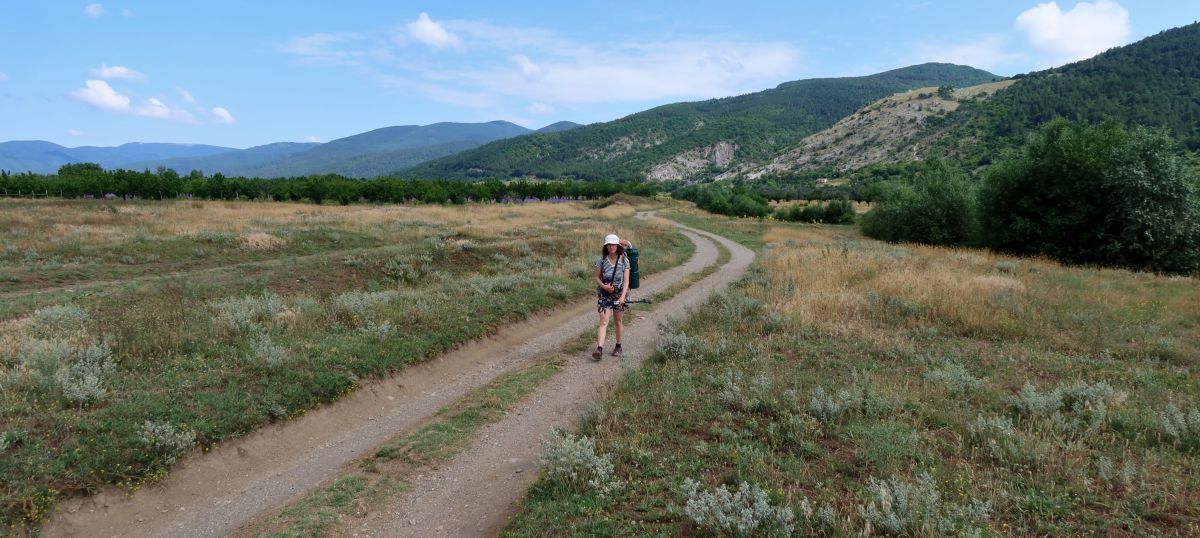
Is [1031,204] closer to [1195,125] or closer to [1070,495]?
[1070,495]

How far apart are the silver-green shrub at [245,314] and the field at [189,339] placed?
4cm

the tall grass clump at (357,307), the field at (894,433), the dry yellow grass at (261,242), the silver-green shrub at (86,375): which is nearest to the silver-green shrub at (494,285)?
the tall grass clump at (357,307)

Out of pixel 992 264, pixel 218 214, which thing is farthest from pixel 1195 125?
pixel 218 214

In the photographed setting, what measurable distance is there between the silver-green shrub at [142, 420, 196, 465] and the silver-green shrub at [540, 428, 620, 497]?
461 cm

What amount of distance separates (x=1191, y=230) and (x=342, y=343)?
36734 mm

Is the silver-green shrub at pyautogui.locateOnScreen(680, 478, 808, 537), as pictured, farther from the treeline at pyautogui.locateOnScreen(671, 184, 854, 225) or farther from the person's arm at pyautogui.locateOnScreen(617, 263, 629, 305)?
the treeline at pyautogui.locateOnScreen(671, 184, 854, 225)

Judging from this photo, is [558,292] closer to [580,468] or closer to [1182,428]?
[580,468]

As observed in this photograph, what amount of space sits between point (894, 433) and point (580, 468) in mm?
3923

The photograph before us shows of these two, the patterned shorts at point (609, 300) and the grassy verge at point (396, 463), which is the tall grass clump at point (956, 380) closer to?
the patterned shorts at point (609, 300)

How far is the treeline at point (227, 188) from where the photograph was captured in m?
67.9

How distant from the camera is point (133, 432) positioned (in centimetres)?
665

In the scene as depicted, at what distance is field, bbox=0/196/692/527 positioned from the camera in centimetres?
631

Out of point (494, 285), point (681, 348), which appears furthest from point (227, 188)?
point (681, 348)

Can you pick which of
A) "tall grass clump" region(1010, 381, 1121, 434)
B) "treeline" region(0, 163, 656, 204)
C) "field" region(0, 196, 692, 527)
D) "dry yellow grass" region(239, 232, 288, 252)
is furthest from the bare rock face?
"tall grass clump" region(1010, 381, 1121, 434)
